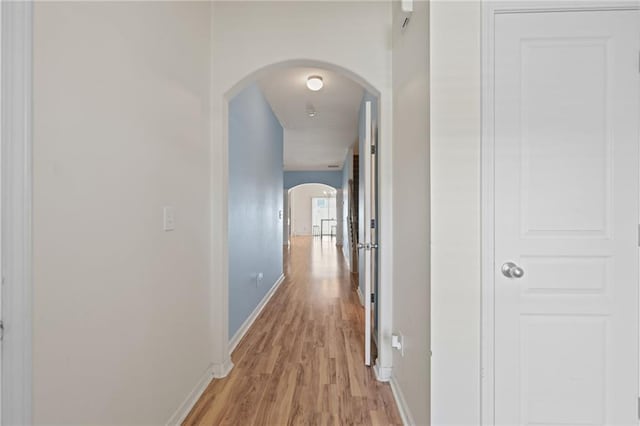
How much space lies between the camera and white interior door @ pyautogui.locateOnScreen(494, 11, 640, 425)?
1.26 m

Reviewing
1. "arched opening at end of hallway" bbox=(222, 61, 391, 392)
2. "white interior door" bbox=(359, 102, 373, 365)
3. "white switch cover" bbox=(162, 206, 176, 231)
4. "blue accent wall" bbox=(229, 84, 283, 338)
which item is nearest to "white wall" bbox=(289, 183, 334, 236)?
"arched opening at end of hallway" bbox=(222, 61, 391, 392)

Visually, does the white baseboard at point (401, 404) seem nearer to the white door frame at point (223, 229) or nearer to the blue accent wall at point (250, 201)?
the white door frame at point (223, 229)

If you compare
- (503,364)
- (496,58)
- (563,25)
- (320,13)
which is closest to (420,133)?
(496,58)

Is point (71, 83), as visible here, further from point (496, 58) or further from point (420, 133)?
point (496, 58)

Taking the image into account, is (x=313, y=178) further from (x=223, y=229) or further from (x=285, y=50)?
(x=223, y=229)

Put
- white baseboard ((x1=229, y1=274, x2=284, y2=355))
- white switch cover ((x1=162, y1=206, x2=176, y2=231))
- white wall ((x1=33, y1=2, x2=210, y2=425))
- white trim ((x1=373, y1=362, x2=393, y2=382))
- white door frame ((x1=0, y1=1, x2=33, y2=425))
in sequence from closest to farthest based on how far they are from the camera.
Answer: white door frame ((x1=0, y1=1, x2=33, y2=425)) < white wall ((x1=33, y1=2, x2=210, y2=425)) < white switch cover ((x1=162, y1=206, x2=176, y2=231)) < white trim ((x1=373, y1=362, x2=393, y2=382)) < white baseboard ((x1=229, y1=274, x2=284, y2=355))

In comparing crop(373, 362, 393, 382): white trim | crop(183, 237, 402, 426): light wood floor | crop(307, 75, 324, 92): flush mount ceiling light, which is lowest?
crop(183, 237, 402, 426): light wood floor

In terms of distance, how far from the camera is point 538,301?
129 centimetres

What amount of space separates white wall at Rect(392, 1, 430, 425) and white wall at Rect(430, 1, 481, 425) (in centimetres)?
5

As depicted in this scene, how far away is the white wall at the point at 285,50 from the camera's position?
2059 mm

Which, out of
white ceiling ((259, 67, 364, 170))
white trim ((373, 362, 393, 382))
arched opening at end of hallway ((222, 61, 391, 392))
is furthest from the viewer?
white ceiling ((259, 67, 364, 170))

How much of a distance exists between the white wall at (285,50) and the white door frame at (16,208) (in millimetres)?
1225

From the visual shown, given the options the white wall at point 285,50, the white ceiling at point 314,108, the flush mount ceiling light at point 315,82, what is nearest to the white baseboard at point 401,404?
the white wall at point 285,50

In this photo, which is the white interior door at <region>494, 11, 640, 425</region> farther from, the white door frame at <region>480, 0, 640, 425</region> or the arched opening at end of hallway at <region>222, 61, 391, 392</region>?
the arched opening at end of hallway at <region>222, 61, 391, 392</region>
